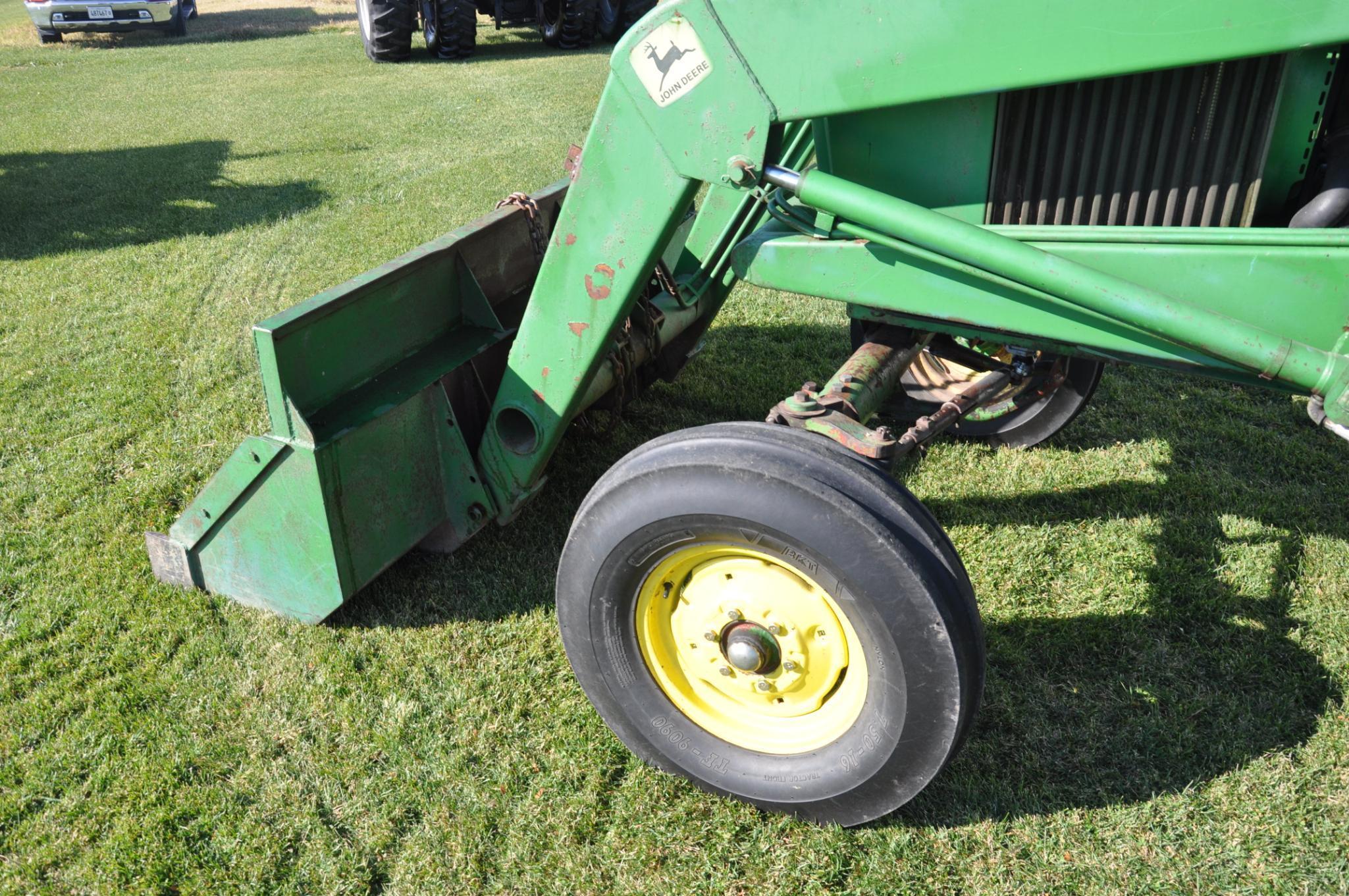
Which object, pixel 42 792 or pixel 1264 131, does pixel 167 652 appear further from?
pixel 1264 131

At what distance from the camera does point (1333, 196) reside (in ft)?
6.81

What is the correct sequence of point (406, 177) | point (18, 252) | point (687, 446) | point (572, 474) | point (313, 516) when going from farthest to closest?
point (406, 177) < point (18, 252) < point (572, 474) < point (313, 516) < point (687, 446)

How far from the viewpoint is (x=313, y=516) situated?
2859 millimetres

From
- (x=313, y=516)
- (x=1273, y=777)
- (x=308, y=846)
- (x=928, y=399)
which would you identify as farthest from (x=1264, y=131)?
(x=308, y=846)

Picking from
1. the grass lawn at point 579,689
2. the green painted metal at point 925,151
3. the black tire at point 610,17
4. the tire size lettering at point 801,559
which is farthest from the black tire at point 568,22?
the tire size lettering at point 801,559

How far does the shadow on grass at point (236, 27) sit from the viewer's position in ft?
59.8

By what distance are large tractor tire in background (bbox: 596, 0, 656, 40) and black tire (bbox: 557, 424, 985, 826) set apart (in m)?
15.0

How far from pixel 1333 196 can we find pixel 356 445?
8.02 feet

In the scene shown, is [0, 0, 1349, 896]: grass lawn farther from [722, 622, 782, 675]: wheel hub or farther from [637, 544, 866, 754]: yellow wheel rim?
[722, 622, 782, 675]: wheel hub

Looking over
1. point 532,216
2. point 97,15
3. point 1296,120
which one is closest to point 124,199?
point 532,216

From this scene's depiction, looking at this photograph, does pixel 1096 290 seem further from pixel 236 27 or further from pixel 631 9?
pixel 236 27

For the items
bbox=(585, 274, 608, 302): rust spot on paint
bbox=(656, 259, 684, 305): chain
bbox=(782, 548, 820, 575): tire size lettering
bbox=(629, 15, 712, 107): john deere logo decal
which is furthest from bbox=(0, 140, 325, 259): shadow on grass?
bbox=(782, 548, 820, 575): tire size lettering

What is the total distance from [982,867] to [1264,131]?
1.76 meters

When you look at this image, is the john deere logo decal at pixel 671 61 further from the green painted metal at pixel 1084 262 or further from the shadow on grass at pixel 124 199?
the shadow on grass at pixel 124 199
